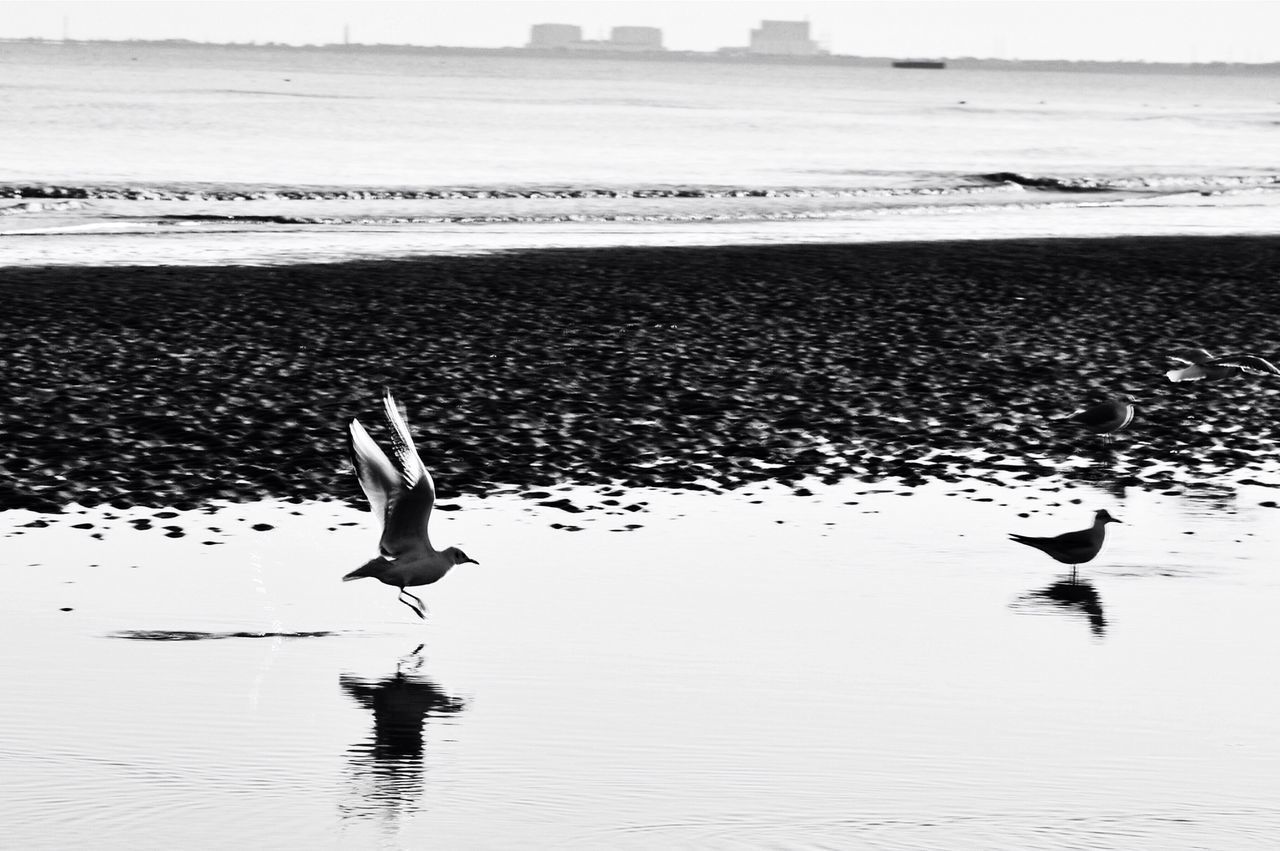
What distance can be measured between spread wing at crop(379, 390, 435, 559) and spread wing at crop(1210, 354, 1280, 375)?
35.0ft

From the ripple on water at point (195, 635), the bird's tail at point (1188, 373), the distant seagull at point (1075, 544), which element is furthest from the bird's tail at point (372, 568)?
the bird's tail at point (1188, 373)

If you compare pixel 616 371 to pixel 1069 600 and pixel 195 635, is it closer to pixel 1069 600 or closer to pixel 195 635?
pixel 1069 600

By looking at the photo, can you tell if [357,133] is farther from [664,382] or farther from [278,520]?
[278,520]

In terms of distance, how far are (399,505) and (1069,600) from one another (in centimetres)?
377

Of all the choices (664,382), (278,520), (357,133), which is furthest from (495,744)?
(357,133)

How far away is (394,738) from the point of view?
26.0ft

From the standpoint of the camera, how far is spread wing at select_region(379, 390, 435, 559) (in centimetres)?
890

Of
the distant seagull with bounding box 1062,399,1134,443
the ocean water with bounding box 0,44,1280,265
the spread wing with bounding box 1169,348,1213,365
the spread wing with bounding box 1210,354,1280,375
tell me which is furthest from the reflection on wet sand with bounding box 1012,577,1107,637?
the ocean water with bounding box 0,44,1280,265

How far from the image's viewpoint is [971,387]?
17906 millimetres

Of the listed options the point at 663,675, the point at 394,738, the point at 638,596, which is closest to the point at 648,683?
the point at 663,675

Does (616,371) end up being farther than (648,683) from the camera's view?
Yes

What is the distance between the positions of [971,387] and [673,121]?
94.8 metres

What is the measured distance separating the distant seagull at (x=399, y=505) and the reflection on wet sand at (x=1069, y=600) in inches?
126

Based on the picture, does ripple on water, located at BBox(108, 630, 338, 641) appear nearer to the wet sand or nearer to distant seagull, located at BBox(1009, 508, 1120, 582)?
the wet sand
